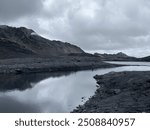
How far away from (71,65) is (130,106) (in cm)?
9774

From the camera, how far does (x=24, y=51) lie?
16650 centimetres

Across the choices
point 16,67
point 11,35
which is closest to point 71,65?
point 16,67

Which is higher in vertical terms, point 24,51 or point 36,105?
point 24,51

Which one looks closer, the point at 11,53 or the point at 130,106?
the point at 130,106

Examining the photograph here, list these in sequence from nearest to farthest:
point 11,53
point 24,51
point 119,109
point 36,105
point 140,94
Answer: point 119,109
point 140,94
point 36,105
point 11,53
point 24,51

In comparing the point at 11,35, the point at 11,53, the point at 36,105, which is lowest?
the point at 36,105

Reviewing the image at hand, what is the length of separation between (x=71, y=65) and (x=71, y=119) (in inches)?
4267

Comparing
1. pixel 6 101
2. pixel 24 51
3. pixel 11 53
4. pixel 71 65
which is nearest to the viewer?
pixel 6 101

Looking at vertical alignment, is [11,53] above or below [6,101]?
above

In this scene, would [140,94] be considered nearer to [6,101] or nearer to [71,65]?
[6,101]

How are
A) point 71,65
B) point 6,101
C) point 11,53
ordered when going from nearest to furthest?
point 6,101, point 71,65, point 11,53

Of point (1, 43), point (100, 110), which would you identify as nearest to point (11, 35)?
point (1, 43)

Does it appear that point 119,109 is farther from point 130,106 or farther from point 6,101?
point 6,101

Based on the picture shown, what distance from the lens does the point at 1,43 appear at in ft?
550
